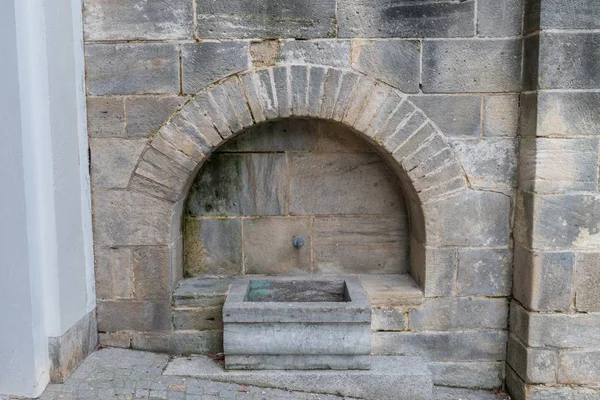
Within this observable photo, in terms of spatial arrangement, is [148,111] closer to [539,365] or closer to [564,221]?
[564,221]

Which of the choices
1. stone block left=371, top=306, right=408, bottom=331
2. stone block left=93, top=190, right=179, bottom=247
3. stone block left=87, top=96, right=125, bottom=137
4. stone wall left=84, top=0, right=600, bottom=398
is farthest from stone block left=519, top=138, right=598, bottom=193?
stone block left=87, top=96, right=125, bottom=137

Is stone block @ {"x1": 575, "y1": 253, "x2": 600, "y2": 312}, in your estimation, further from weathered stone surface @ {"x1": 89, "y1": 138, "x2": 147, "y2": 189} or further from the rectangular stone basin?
weathered stone surface @ {"x1": 89, "y1": 138, "x2": 147, "y2": 189}

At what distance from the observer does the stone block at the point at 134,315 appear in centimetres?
358

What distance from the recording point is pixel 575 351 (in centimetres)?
334

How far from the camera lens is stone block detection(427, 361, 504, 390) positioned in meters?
3.61

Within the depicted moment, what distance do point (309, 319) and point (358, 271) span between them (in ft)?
2.99

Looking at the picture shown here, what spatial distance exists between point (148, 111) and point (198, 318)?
1.49 m

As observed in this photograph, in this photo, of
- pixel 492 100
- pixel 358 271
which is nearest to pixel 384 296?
pixel 358 271

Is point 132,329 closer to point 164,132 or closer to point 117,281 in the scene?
point 117,281

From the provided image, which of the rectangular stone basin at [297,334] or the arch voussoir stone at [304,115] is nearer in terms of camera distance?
the rectangular stone basin at [297,334]

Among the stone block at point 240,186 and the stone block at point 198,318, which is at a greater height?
the stone block at point 240,186

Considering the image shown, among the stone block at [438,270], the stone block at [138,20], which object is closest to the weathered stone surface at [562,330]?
the stone block at [438,270]

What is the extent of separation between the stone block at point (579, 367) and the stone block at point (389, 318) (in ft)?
3.39

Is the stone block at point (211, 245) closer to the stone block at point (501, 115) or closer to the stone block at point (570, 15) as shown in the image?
the stone block at point (501, 115)
